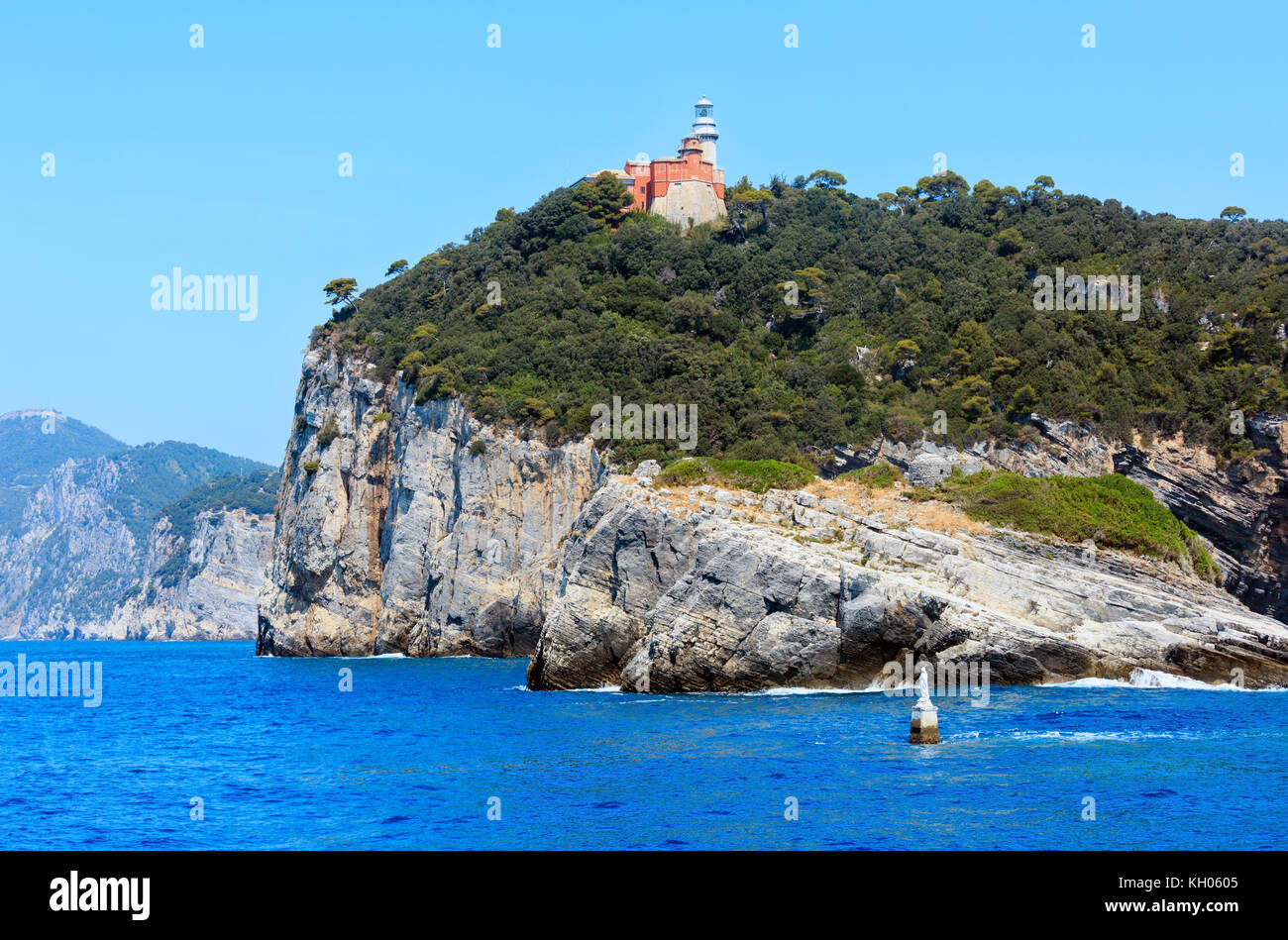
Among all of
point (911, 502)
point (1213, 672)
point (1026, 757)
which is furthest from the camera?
point (911, 502)

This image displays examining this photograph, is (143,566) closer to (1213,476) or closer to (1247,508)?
(1213,476)

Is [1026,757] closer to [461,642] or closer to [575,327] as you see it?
[461,642]

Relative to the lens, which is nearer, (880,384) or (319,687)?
(319,687)

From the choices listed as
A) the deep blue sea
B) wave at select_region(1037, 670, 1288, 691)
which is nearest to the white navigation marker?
the deep blue sea

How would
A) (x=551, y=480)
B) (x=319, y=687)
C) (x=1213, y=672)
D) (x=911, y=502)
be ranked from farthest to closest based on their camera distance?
(x=551, y=480), (x=319, y=687), (x=911, y=502), (x=1213, y=672)

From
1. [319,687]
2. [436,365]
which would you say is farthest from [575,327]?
[319,687]
